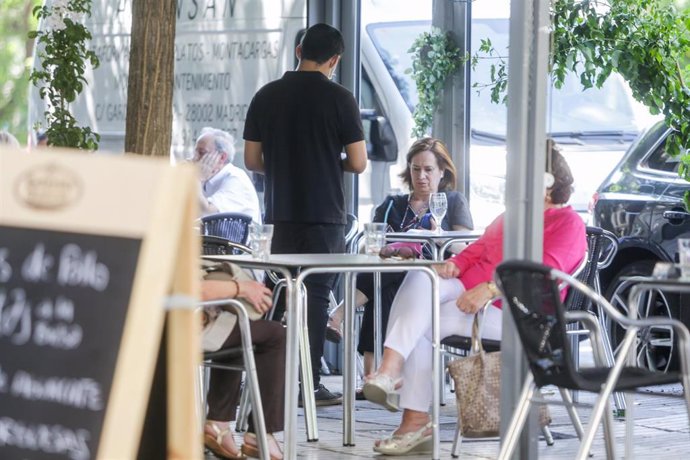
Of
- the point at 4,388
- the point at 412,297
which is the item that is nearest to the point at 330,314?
the point at 412,297

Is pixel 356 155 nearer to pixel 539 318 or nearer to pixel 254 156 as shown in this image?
pixel 254 156

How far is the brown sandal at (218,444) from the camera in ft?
17.6

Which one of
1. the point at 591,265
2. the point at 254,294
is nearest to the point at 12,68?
the point at 591,265

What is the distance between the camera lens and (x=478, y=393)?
5.00 meters

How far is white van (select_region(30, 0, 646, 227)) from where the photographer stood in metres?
8.49

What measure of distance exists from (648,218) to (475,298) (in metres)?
2.89

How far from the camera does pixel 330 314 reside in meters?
7.38

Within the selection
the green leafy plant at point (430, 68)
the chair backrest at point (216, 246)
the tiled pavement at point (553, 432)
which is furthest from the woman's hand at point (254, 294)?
the green leafy plant at point (430, 68)

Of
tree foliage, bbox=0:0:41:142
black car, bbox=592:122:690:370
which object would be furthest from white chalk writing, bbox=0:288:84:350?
tree foliage, bbox=0:0:41:142

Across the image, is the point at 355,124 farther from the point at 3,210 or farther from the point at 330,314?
the point at 3,210

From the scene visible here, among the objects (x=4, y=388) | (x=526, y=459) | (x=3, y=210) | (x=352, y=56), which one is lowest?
(x=526, y=459)

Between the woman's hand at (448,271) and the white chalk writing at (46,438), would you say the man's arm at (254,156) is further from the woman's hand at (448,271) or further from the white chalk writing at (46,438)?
the white chalk writing at (46,438)

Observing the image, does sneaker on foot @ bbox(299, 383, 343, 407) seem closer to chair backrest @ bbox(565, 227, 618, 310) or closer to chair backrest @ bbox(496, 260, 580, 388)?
chair backrest @ bbox(565, 227, 618, 310)

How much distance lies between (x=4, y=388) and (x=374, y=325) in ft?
14.9
